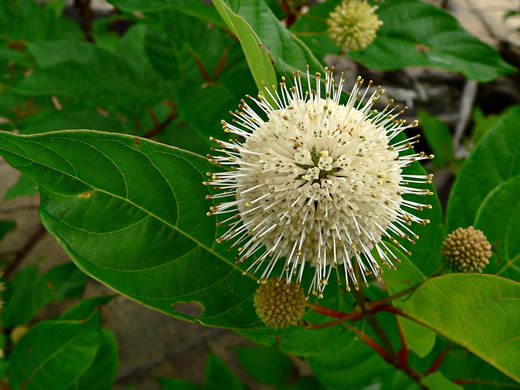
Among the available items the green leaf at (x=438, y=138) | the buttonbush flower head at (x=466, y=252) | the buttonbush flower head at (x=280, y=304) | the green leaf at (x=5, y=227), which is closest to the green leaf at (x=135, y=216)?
the buttonbush flower head at (x=280, y=304)

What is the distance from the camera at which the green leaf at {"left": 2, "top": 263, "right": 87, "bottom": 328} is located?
1.74m

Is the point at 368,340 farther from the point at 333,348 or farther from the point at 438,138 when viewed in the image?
the point at 438,138

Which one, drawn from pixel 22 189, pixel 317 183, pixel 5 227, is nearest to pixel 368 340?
pixel 317 183

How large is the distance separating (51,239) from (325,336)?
6.02 ft

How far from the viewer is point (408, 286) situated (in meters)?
0.91

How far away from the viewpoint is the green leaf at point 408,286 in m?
0.86

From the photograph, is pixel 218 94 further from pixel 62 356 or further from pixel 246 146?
pixel 62 356

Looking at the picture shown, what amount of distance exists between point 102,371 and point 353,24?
4.36 feet

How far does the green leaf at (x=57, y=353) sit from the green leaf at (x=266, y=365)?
0.98 metres

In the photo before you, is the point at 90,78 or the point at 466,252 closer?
the point at 466,252

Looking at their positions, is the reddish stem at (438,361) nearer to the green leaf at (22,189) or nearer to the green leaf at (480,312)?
the green leaf at (480,312)

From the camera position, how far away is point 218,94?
4.02 feet

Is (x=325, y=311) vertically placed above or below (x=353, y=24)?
below

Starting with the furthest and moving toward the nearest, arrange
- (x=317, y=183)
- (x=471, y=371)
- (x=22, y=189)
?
(x=22, y=189) < (x=471, y=371) < (x=317, y=183)
